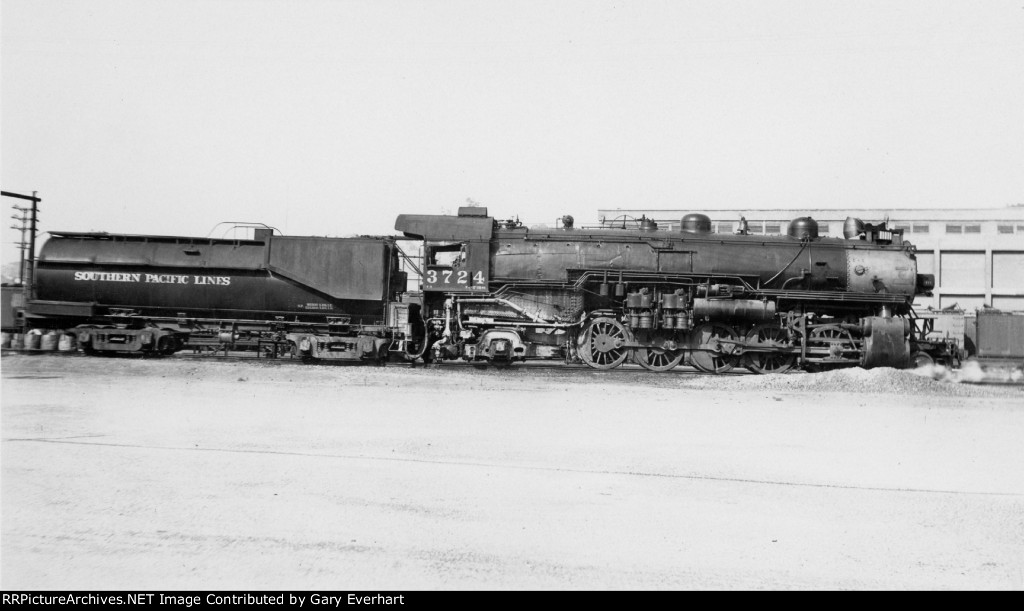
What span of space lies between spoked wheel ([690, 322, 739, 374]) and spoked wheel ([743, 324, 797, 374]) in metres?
0.36

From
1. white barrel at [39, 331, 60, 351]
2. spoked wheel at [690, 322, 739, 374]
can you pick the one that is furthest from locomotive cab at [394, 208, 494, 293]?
white barrel at [39, 331, 60, 351]

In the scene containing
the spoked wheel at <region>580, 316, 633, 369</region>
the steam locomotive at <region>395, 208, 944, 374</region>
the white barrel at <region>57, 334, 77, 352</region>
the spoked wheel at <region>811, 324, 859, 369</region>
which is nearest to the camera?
the spoked wheel at <region>811, 324, 859, 369</region>

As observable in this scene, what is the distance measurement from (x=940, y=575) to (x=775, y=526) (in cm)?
114

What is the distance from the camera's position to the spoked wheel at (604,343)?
54.2ft

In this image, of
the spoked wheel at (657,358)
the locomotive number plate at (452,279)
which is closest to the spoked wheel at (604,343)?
the spoked wheel at (657,358)

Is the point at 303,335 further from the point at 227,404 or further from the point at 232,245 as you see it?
the point at 227,404

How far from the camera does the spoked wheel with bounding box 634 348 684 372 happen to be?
54.2 feet

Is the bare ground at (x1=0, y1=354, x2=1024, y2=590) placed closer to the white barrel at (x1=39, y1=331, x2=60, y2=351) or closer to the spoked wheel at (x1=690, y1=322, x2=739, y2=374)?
the spoked wheel at (x1=690, y1=322, x2=739, y2=374)

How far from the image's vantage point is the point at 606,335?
16.6 meters

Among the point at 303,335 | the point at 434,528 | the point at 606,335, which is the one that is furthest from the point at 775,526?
the point at 303,335

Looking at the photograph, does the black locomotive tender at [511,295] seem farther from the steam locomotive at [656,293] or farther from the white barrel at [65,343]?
the white barrel at [65,343]

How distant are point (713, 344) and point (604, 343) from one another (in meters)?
2.71
